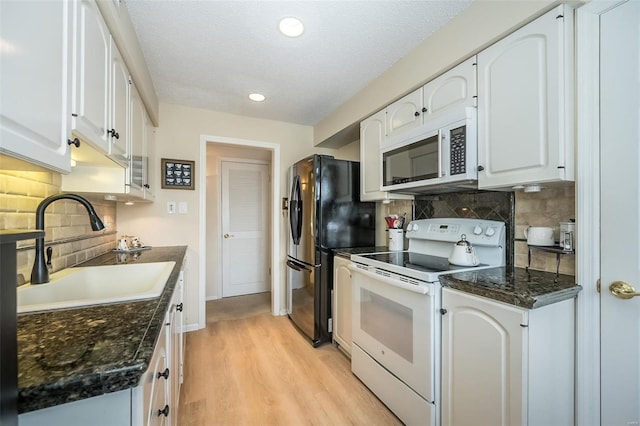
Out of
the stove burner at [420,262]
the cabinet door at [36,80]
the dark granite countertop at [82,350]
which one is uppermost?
the cabinet door at [36,80]

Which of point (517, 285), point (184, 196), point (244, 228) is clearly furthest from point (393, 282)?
point (244, 228)

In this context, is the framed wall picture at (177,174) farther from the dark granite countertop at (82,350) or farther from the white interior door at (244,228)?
the dark granite countertop at (82,350)

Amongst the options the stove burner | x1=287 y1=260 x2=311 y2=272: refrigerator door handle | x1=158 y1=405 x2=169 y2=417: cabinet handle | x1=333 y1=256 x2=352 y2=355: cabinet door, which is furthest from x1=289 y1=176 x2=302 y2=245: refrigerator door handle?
x1=158 y1=405 x2=169 y2=417: cabinet handle

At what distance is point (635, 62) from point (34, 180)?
253cm

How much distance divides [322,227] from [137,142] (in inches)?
60.3

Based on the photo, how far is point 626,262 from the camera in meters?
1.05

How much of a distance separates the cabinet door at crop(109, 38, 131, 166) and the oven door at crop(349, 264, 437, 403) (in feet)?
5.10

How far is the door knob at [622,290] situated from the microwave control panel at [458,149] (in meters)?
0.76

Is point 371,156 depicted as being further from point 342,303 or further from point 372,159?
point 342,303

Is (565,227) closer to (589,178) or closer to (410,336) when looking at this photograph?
(589,178)

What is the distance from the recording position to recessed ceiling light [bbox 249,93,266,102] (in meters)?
2.49

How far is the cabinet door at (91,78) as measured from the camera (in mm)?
901

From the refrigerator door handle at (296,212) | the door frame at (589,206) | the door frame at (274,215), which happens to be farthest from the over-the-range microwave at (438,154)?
the door frame at (274,215)

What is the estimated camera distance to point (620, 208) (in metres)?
1.06
